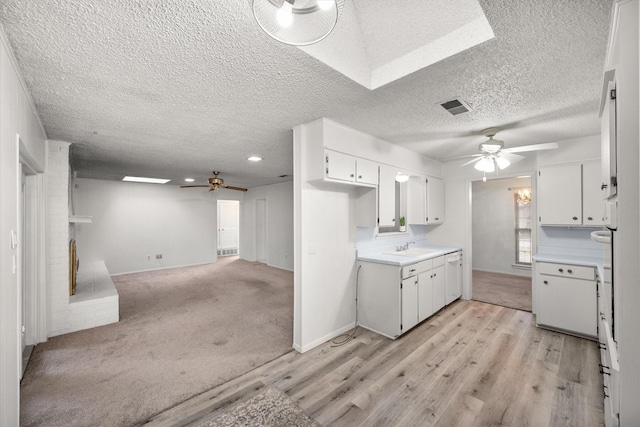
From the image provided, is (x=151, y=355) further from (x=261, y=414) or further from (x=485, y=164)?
(x=485, y=164)

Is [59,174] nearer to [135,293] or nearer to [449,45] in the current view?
[135,293]

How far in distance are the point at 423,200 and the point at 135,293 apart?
5.57 m

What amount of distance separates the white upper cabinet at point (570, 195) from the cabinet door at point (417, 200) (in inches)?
58.6

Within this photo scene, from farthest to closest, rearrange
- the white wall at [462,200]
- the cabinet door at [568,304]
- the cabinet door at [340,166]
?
the white wall at [462,200], the cabinet door at [568,304], the cabinet door at [340,166]

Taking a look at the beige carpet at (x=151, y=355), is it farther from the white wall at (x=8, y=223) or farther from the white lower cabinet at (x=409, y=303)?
the white lower cabinet at (x=409, y=303)

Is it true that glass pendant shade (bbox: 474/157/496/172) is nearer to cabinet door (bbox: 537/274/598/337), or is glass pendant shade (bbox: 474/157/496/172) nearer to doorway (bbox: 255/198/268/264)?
cabinet door (bbox: 537/274/598/337)

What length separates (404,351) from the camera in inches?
113

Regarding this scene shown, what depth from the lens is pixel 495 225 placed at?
6.62 metres

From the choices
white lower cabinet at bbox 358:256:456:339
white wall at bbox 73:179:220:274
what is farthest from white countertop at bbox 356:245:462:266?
white wall at bbox 73:179:220:274

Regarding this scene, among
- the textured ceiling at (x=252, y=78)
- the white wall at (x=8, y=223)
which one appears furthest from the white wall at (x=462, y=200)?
the white wall at (x=8, y=223)

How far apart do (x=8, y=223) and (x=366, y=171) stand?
301cm

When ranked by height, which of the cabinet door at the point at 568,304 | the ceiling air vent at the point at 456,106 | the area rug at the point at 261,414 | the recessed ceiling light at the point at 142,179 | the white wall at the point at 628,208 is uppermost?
the ceiling air vent at the point at 456,106

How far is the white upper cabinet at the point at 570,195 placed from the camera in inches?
131

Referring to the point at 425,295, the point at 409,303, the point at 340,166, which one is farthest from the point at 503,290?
the point at 340,166
